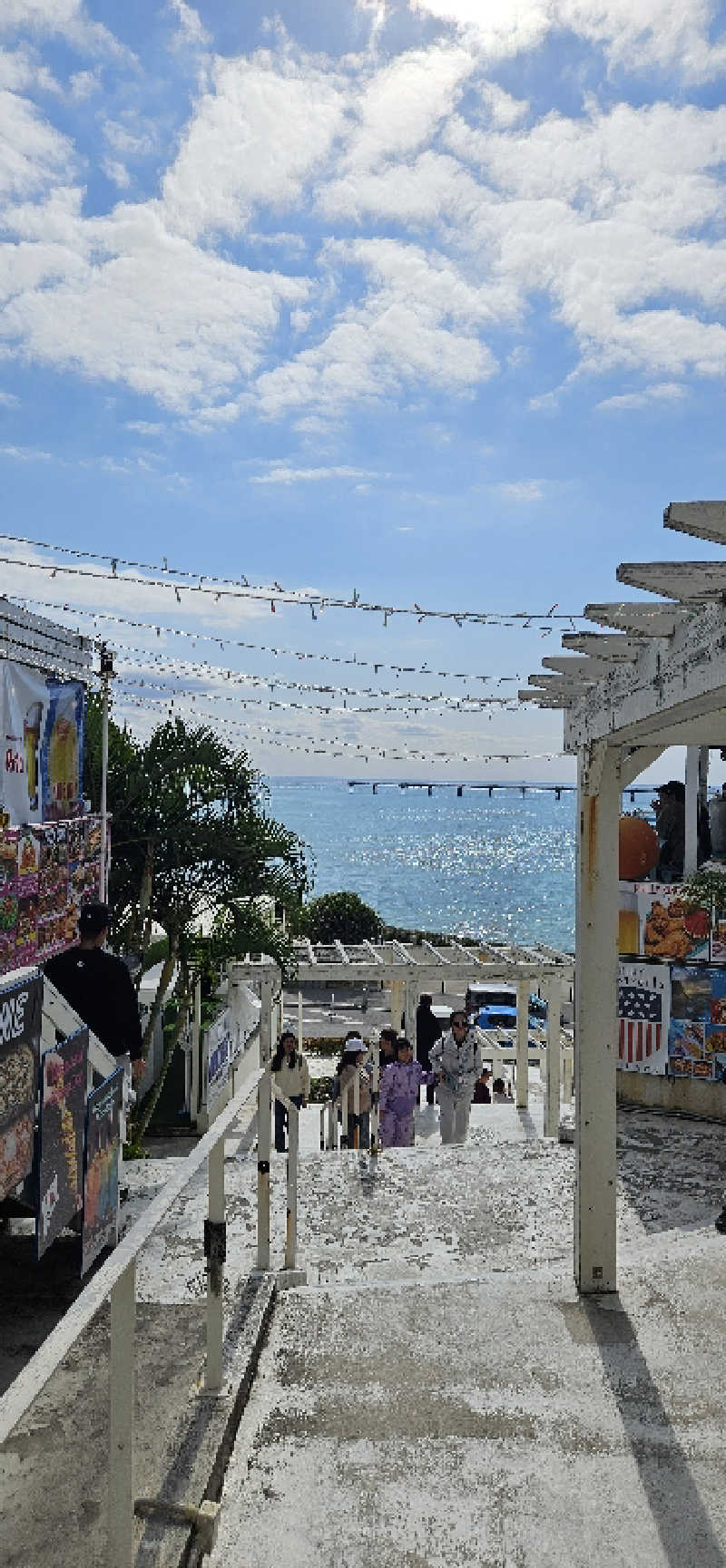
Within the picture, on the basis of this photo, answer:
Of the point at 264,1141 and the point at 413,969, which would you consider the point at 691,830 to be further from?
the point at 264,1141

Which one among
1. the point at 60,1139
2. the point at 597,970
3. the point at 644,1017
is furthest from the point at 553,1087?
the point at 60,1139

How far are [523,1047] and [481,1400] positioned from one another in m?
7.31

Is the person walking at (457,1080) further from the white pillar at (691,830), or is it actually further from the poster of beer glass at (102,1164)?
the poster of beer glass at (102,1164)

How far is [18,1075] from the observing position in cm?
305

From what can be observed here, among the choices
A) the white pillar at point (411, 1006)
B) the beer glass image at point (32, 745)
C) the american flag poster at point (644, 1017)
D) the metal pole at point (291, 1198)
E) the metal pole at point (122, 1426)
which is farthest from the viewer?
the white pillar at point (411, 1006)

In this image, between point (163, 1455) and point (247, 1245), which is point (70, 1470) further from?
point (247, 1245)

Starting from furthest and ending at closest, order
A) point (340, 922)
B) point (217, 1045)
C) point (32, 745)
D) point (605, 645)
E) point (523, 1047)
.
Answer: point (340, 922) < point (217, 1045) < point (523, 1047) < point (32, 745) < point (605, 645)

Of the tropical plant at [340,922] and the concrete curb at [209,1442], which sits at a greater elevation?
the concrete curb at [209,1442]

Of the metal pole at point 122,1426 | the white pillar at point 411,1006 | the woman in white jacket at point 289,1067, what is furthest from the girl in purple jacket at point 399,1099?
the metal pole at point 122,1426

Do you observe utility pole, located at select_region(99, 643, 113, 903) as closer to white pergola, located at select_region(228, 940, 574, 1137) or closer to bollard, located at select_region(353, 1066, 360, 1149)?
bollard, located at select_region(353, 1066, 360, 1149)

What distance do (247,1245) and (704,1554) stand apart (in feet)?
8.57

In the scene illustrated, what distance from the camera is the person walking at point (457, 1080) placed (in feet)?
28.5

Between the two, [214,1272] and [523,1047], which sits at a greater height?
[214,1272]

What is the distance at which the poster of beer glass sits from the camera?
3.22m
